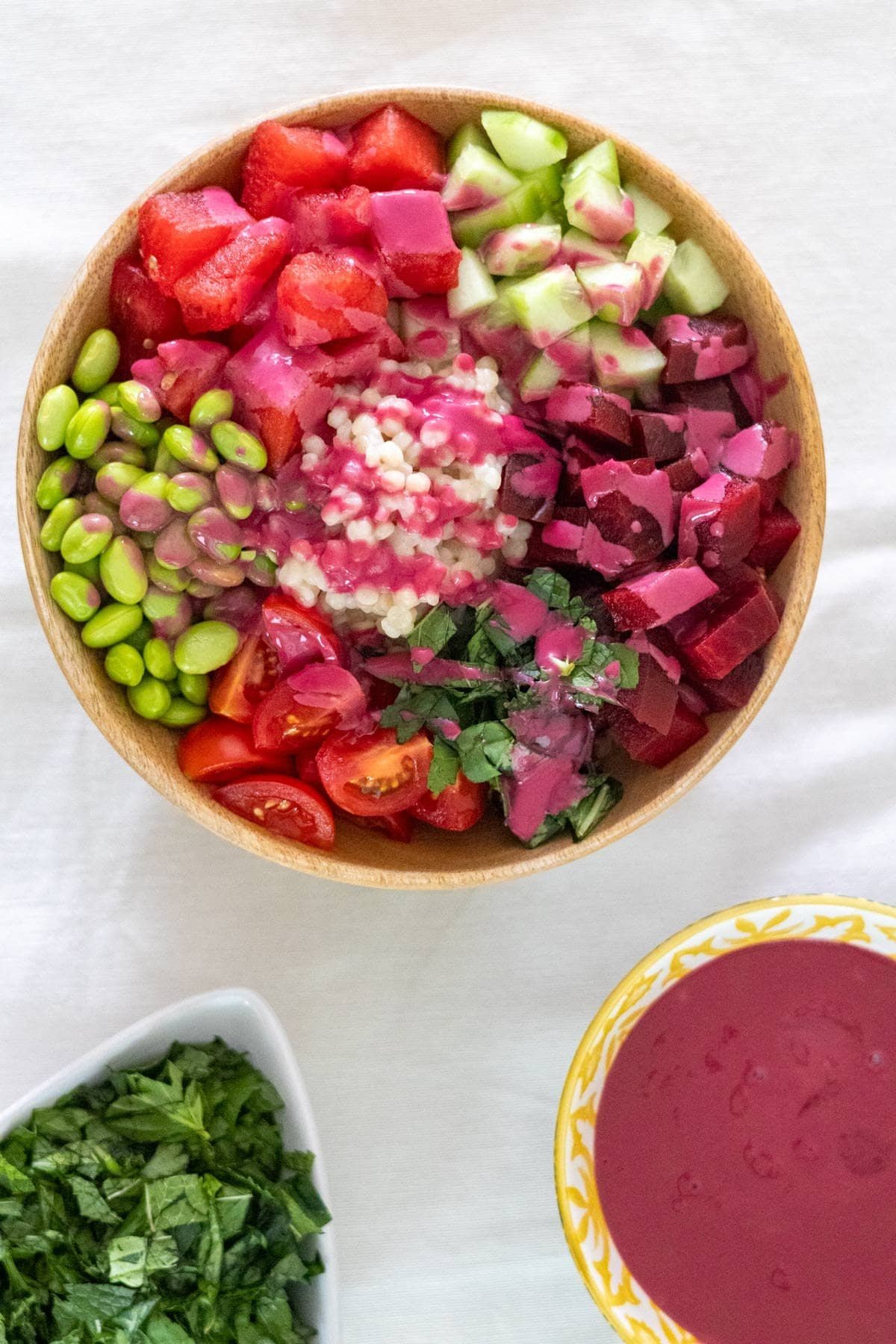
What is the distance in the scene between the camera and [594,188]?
166 centimetres

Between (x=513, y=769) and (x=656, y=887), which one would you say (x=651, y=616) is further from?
(x=656, y=887)

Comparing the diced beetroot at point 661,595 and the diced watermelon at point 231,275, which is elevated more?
the diced watermelon at point 231,275

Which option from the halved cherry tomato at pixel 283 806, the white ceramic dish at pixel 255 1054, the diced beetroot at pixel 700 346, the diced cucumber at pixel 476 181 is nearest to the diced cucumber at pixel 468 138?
the diced cucumber at pixel 476 181

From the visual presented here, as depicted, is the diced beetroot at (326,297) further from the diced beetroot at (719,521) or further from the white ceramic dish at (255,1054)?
the white ceramic dish at (255,1054)

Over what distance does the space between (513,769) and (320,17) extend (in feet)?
4.11

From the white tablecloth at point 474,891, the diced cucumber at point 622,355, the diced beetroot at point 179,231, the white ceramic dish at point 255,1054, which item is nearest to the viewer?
the diced beetroot at point 179,231

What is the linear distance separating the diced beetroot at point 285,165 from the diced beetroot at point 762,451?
0.65 meters

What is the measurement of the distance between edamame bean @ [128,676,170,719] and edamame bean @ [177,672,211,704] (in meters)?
0.02

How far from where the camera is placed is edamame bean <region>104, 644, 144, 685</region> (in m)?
1.73

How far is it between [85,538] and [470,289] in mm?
619

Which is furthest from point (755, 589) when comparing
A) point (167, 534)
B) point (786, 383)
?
point (167, 534)

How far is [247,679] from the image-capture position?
5.83 feet

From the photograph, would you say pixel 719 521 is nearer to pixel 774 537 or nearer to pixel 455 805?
pixel 774 537

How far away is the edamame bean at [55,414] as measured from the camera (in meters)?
1.65
